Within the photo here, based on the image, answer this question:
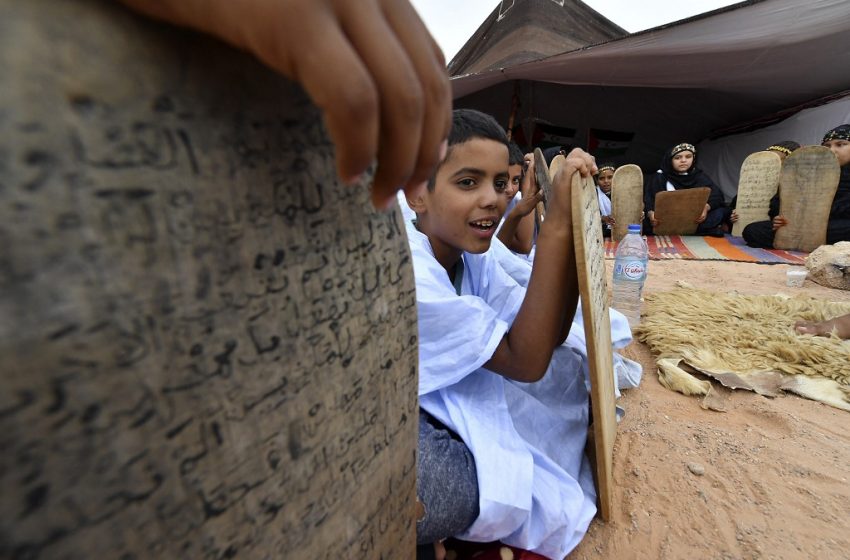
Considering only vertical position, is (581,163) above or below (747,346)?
above

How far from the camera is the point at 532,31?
684 cm

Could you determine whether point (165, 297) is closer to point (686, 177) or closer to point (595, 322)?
point (595, 322)

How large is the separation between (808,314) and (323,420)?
2.75m

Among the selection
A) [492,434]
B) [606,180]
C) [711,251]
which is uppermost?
[606,180]

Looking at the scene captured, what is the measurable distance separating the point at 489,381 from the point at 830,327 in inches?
75.7

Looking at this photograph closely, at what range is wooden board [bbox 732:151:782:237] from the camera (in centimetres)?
478

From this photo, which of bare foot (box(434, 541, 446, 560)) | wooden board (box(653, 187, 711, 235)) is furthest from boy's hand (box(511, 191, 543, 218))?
wooden board (box(653, 187, 711, 235))

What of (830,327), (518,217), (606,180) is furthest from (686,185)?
(518,217)

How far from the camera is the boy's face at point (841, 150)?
3997mm

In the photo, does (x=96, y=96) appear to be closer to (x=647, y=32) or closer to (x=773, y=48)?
(x=647, y=32)

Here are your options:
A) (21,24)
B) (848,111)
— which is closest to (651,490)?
(21,24)

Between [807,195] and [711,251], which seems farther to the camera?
[711,251]

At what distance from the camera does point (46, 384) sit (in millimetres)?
221

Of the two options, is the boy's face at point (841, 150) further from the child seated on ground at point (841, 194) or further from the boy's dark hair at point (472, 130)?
the boy's dark hair at point (472, 130)
